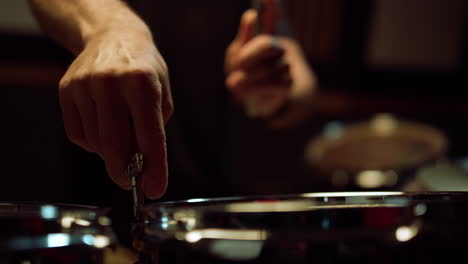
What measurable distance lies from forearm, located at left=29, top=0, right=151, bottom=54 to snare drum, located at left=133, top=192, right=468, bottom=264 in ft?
0.47

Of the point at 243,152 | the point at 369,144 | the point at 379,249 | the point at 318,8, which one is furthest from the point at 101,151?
the point at 318,8

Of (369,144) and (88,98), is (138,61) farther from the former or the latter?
(369,144)

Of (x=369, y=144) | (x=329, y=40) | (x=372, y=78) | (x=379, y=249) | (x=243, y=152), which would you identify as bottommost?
(x=379, y=249)

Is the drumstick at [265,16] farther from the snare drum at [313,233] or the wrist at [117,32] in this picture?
the snare drum at [313,233]

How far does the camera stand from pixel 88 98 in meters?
0.28

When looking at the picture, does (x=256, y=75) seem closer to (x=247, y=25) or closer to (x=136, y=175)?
(x=247, y=25)

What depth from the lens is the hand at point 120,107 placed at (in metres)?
0.27

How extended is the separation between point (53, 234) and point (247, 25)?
0.40 meters

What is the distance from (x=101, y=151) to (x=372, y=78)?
208cm

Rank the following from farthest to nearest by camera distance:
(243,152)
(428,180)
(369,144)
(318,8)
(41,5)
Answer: (318,8), (243,152), (369,144), (428,180), (41,5)

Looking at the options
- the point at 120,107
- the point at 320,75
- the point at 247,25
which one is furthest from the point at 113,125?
the point at 320,75

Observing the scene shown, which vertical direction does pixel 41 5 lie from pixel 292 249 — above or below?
above

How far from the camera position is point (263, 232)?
0.72ft

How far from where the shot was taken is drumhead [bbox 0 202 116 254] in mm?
222
